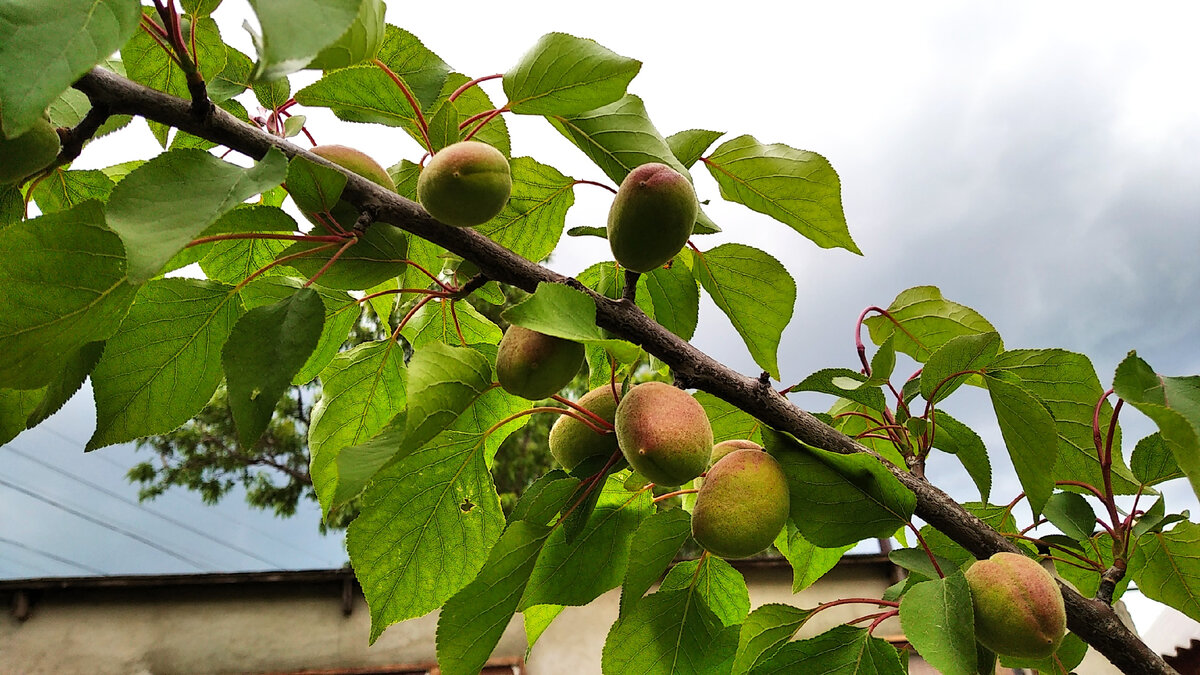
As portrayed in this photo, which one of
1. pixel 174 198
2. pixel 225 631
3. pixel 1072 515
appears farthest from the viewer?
pixel 225 631

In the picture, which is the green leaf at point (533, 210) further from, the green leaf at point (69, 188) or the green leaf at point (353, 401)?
the green leaf at point (69, 188)

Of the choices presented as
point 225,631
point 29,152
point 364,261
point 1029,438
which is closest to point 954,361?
point 1029,438

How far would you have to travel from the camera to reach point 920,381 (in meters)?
Answer: 0.73

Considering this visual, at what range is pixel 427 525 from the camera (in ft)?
2.26

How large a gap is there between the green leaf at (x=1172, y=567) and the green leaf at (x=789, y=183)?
459 mm

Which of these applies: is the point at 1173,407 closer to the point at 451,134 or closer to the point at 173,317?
the point at 451,134

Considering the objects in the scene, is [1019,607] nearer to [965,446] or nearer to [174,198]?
[965,446]

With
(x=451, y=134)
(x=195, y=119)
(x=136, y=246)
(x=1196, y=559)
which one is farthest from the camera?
(x=1196, y=559)

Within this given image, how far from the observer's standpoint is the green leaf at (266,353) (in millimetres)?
Result: 507

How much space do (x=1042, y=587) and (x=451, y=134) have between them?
603mm

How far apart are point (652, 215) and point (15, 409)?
50 cm

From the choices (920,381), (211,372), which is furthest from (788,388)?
(211,372)

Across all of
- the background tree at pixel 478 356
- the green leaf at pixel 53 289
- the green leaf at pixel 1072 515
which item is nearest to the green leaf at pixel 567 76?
the background tree at pixel 478 356

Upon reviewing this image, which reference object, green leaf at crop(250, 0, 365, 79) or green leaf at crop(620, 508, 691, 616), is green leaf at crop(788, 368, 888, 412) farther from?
green leaf at crop(250, 0, 365, 79)
